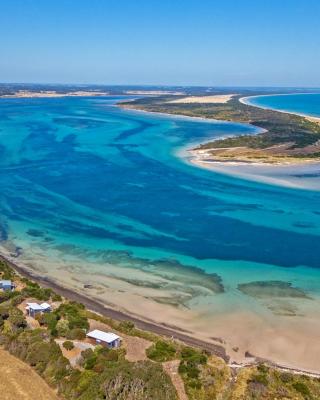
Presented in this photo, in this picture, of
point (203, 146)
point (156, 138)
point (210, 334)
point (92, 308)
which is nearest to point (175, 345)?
point (210, 334)

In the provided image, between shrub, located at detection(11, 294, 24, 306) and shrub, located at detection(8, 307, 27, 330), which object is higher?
shrub, located at detection(8, 307, 27, 330)

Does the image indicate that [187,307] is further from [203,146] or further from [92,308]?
[203,146]

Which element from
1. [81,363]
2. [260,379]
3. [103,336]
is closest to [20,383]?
[81,363]

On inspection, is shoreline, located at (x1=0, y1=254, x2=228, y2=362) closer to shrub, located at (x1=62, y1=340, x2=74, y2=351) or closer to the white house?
the white house

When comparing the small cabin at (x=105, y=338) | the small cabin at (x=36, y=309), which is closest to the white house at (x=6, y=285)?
the small cabin at (x=36, y=309)

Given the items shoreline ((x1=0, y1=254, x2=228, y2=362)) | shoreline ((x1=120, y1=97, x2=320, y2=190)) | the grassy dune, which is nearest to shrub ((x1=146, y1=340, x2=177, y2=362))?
shoreline ((x1=0, y1=254, x2=228, y2=362))
